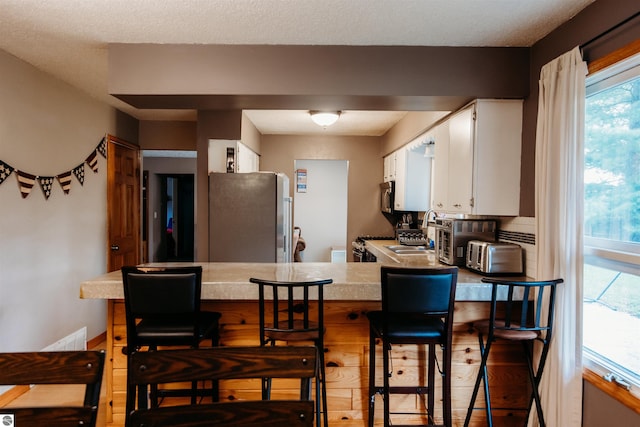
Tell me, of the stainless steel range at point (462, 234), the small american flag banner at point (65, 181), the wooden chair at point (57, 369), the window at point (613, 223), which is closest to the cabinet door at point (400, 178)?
the stainless steel range at point (462, 234)

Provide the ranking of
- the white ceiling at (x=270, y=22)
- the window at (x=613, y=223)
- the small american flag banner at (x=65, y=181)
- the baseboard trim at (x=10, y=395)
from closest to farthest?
the window at (x=613, y=223)
the white ceiling at (x=270, y=22)
the baseboard trim at (x=10, y=395)
the small american flag banner at (x=65, y=181)

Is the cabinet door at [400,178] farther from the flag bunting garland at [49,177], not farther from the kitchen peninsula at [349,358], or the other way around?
the flag bunting garland at [49,177]

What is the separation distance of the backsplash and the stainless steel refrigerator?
2034 mm

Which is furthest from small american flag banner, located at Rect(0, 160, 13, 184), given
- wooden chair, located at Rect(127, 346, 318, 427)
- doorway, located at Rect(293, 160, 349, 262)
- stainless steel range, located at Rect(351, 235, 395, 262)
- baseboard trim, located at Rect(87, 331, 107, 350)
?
doorway, located at Rect(293, 160, 349, 262)

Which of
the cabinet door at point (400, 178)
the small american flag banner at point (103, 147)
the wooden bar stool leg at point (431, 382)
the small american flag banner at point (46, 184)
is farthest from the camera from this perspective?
the cabinet door at point (400, 178)

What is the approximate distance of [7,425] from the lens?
92 centimetres

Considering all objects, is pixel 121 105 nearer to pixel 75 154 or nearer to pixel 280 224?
pixel 75 154

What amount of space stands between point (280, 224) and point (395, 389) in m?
2.02

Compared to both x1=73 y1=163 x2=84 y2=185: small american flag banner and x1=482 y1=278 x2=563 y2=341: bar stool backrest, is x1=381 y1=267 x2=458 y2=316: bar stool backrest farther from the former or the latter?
x1=73 y1=163 x2=84 y2=185: small american flag banner

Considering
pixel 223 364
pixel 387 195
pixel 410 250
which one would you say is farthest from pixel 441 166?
pixel 223 364

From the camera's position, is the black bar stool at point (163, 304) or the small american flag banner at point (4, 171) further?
the small american flag banner at point (4, 171)

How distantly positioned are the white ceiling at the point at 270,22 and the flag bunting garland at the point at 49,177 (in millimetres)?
847

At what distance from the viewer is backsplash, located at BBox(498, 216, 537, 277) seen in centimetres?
232

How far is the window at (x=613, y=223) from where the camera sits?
1673 millimetres
